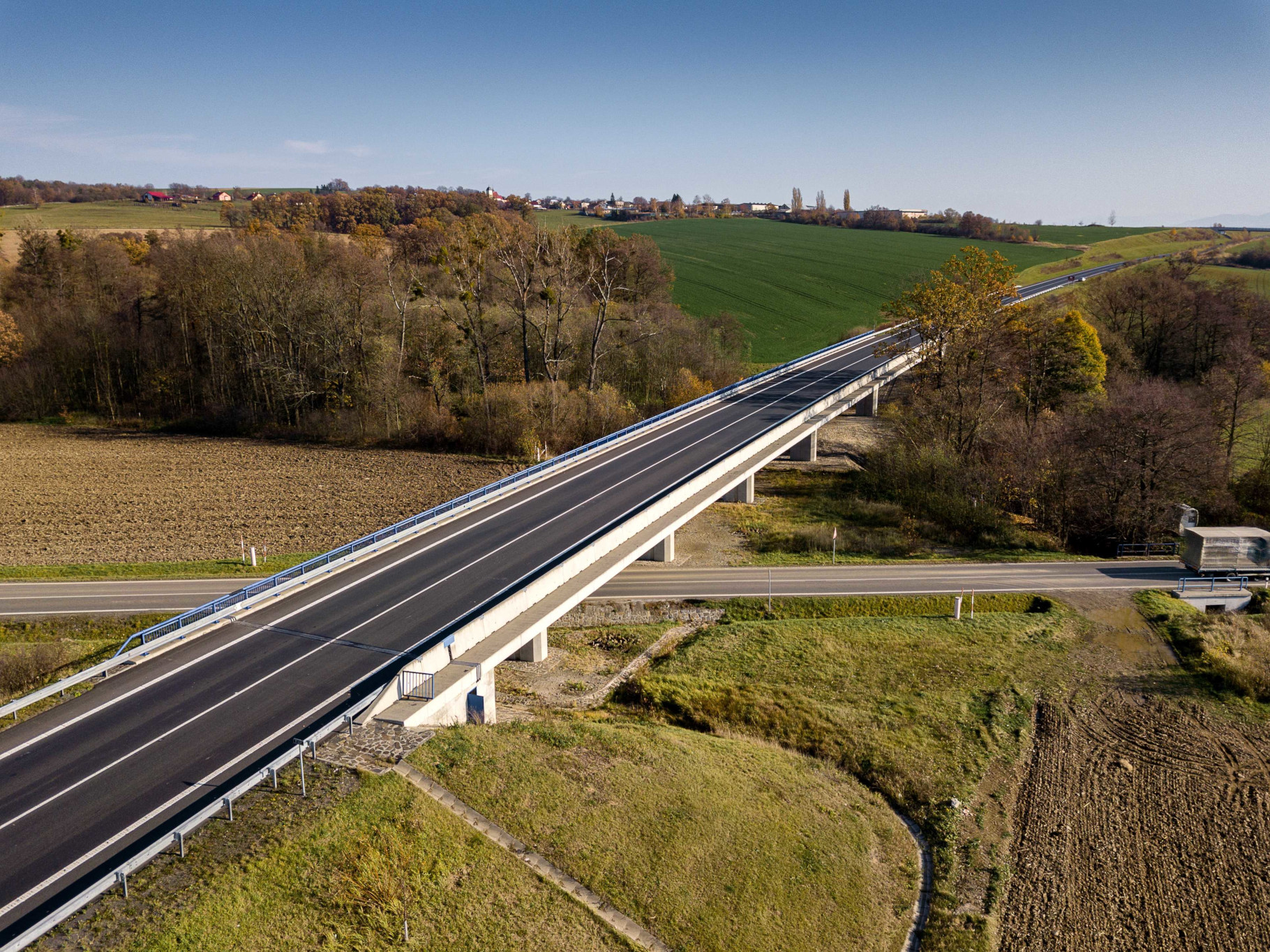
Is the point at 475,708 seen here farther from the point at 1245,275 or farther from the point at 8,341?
the point at 1245,275

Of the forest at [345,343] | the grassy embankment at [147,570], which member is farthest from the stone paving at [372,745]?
the forest at [345,343]

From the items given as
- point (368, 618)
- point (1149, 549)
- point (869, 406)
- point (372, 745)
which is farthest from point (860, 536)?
point (372, 745)

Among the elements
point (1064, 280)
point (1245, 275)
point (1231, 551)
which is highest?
point (1245, 275)

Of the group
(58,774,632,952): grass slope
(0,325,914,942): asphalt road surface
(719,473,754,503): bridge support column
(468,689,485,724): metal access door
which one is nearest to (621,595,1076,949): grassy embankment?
(468,689,485,724): metal access door

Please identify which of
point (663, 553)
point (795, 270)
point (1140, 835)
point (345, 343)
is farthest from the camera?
point (795, 270)

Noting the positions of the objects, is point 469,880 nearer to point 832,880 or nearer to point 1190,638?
point 832,880

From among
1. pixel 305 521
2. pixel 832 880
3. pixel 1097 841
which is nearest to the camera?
pixel 832 880

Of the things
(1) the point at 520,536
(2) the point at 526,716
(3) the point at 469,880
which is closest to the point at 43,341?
(1) the point at 520,536
